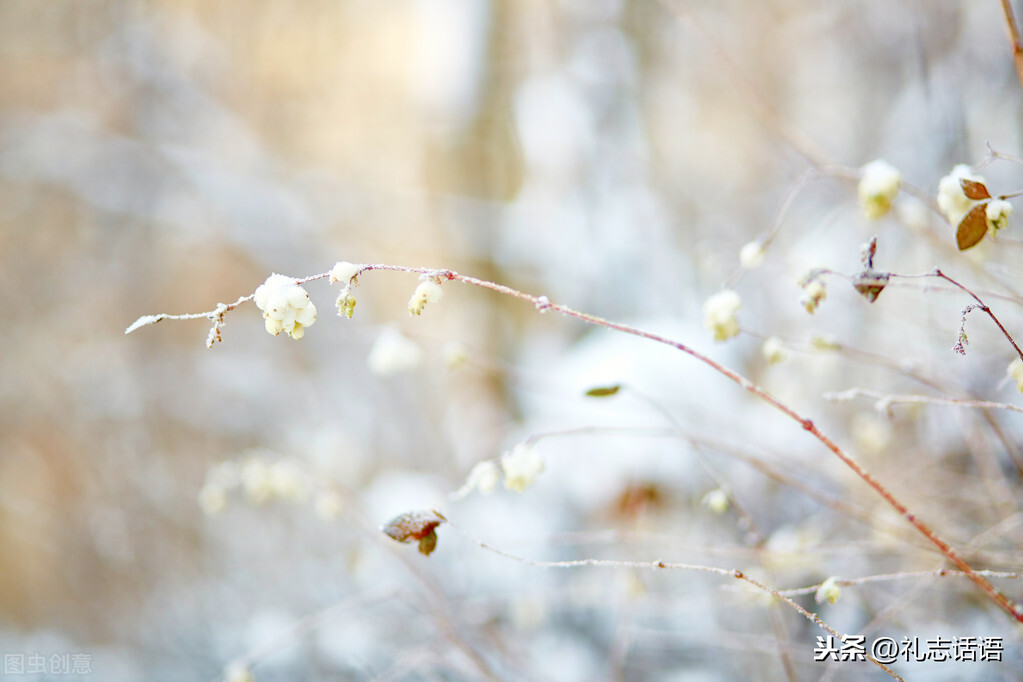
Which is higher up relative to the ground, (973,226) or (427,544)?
(973,226)

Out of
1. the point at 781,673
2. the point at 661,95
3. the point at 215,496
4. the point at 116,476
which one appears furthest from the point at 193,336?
the point at 781,673

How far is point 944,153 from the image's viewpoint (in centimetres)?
113

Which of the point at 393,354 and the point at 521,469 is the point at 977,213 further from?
the point at 393,354

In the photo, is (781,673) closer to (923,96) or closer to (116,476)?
(923,96)

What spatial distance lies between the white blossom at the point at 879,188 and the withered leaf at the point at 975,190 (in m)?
0.04

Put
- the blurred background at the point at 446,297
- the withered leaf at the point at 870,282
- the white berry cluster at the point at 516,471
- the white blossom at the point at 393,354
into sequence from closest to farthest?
1. the withered leaf at the point at 870,282
2. the white berry cluster at the point at 516,471
3. the white blossom at the point at 393,354
4. the blurred background at the point at 446,297

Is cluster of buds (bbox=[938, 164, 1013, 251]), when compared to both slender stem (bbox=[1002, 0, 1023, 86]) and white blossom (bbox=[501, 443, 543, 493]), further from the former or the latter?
white blossom (bbox=[501, 443, 543, 493])

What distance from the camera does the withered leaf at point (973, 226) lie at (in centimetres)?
41

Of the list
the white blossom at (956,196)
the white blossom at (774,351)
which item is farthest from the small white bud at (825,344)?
the white blossom at (956,196)

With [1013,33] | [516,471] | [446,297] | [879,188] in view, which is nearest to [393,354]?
[516,471]

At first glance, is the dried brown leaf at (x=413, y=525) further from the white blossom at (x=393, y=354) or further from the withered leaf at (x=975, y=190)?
the withered leaf at (x=975, y=190)

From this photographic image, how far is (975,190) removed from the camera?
1.38ft

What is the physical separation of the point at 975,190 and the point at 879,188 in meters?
0.06

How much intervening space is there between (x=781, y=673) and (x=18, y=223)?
2247 millimetres
